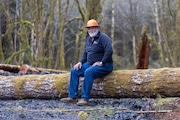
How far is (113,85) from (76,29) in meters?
24.5

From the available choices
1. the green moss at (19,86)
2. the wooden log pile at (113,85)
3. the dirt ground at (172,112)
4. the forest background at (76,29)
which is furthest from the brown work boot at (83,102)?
the forest background at (76,29)

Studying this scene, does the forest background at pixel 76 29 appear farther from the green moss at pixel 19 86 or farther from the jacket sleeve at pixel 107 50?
the jacket sleeve at pixel 107 50

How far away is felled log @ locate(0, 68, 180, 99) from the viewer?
7426 millimetres

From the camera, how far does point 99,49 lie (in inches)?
333

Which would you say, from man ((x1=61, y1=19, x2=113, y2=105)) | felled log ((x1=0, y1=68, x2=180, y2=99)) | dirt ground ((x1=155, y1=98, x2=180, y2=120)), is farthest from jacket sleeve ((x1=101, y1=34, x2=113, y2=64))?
dirt ground ((x1=155, y1=98, x2=180, y2=120))

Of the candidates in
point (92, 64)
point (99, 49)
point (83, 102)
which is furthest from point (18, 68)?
point (83, 102)

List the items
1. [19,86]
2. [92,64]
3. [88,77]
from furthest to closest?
[19,86]
[92,64]
[88,77]

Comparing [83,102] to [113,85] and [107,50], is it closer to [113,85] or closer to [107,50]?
[113,85]

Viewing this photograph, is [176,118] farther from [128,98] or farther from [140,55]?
[140,55]

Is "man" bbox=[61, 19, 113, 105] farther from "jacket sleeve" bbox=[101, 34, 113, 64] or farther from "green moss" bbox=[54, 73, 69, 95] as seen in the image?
"green moss" bbox=[54, 73, 69, 95]

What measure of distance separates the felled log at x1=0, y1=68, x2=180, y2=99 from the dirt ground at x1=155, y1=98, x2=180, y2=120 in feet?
0.61

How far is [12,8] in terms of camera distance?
2383 centimetres

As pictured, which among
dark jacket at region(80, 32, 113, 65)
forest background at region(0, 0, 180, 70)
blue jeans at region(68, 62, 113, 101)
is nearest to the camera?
blue jeans at region(68, 62, 113, 101)

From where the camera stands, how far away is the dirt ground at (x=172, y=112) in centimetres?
642
